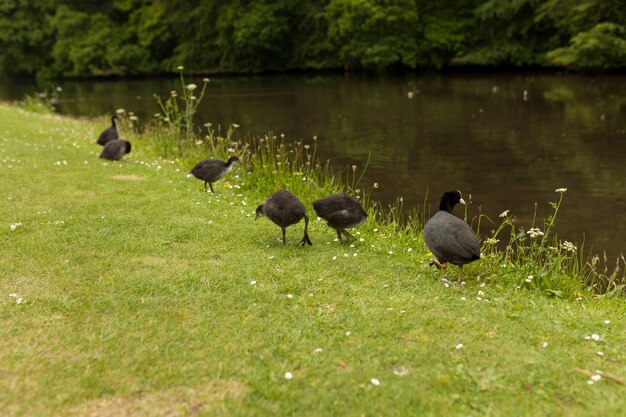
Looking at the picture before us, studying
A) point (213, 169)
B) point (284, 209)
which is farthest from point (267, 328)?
point (213, 169)

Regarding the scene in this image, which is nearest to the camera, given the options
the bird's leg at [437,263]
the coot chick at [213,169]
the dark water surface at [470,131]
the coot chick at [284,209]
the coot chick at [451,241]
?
the coot chick at [451,241]

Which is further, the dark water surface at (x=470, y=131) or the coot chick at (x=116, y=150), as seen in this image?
the coot chick at (x=116, y=150)

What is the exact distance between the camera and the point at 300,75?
206 ft

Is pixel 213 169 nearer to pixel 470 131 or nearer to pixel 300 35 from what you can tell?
pixel 470 131

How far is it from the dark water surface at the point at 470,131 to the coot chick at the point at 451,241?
515 cm

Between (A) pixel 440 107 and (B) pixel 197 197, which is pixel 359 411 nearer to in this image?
(B) pixel 197 197

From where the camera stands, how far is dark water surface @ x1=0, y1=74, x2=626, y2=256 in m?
15.1

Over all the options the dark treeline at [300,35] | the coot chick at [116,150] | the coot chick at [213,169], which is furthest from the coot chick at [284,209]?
the dark treeline at [300,35]

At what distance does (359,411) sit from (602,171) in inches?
619

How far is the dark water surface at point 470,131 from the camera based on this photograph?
15133 mm

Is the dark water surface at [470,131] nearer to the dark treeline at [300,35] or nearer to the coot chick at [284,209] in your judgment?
the coot chick at [284,209]

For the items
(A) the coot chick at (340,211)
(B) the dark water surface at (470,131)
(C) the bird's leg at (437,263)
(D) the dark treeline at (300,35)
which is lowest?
(B) the dark water surface at (470,131)

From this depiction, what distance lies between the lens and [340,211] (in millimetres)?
9242

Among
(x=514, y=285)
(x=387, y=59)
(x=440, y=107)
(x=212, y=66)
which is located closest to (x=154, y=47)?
(x=212, y=66)
